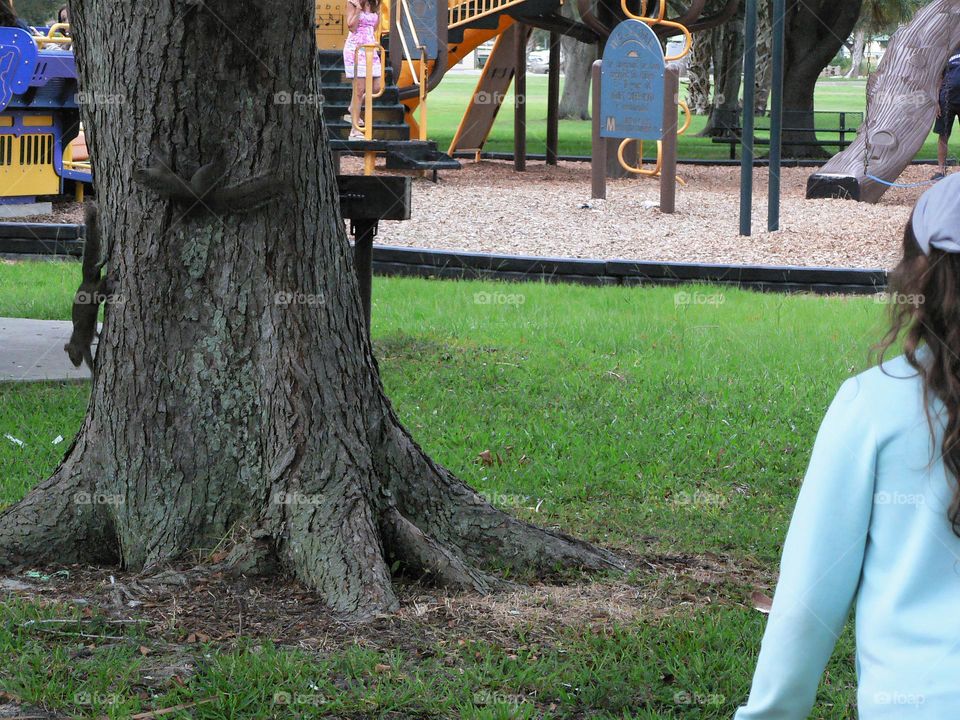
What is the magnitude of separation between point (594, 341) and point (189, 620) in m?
4.79

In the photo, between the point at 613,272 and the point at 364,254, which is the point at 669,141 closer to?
the point at 613,272

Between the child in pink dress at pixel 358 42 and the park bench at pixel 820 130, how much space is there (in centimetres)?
830

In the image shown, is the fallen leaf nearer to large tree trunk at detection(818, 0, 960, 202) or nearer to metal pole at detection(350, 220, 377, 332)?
metal pole at detection(350, 220, 377, 332)

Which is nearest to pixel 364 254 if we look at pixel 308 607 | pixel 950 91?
pixel 308 607

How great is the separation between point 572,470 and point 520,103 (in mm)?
14240

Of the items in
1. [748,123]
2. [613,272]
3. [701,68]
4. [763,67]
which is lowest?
[613,272]

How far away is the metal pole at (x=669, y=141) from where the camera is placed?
45.7ft

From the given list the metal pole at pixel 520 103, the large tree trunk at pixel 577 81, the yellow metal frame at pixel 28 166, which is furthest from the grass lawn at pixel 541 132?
the yellow metal frame at pixel 28 166

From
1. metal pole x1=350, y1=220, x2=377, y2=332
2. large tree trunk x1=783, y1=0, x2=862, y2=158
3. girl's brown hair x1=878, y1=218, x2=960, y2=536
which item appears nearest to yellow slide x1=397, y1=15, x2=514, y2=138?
large tree trunk x1=783, y1=0, x2=862, y2=158

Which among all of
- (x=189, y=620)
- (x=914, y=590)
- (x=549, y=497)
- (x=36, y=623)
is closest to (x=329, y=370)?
(x=189, y=620)

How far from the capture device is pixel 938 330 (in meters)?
1.63

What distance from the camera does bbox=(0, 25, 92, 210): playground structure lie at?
12.7 m

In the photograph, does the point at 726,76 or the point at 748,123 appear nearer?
the point at 748,123

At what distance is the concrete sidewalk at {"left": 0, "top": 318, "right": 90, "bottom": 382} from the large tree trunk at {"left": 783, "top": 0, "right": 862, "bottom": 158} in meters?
20.1
